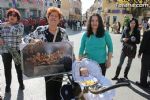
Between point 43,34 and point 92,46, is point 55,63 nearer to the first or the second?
point 43,34

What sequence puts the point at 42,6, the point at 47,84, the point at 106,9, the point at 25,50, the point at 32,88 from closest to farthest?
1. the point at 25,50
2. the point at 47,84
3. the point at 32,88
4. the point at 42,6
5. the point at 106,9

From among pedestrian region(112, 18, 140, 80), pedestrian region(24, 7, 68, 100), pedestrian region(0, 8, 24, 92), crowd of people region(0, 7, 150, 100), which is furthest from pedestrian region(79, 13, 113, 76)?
pedestrian region(112, 18, 140, 80)

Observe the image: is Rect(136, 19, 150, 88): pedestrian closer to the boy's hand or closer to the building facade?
the boy's hand

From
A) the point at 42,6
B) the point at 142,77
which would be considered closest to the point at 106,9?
the point at 42,6

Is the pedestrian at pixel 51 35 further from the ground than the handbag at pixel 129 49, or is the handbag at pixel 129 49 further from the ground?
the pedestrian at pixel 51 35

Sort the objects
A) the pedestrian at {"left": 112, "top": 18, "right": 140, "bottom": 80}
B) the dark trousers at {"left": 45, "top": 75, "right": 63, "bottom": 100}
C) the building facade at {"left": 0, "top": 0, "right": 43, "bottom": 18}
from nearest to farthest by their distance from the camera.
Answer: the dark trousers at {"left": 45, "top": 75, "right": 63, "bottom": 100}, the pedestrian at {"left": 112, "top": 18, "right": 140, "bottom": 80}, the building facade at {"left": 0, "top": 0, "right": 43, "bottom": 18}

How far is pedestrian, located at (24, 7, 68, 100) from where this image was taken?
408 centimetres

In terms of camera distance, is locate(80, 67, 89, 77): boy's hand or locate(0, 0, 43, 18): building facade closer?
locate(80, 67, 89, 77): boy's hand

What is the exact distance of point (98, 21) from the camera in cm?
452

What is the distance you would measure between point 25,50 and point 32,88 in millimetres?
3349

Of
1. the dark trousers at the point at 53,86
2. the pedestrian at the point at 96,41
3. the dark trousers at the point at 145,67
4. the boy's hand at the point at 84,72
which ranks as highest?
the pedestrian at the point at 96,41

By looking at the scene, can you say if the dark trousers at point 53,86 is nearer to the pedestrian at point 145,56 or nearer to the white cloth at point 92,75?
the white cloth at point 92,75

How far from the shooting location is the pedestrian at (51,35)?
408cm

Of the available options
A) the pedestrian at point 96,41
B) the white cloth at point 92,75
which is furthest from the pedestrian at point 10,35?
the white cloth at point 92,75
